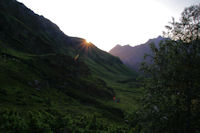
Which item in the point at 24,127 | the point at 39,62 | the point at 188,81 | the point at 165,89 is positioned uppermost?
the point at 188,81

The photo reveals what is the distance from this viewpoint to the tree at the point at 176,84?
17906mm

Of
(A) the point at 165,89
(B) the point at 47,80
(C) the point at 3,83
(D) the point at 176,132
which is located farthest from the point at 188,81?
(B) the point at 47,80

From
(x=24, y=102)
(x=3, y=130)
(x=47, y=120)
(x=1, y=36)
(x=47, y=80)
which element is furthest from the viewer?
(x=1, y=36)

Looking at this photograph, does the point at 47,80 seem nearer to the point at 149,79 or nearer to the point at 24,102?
the point at 24,102

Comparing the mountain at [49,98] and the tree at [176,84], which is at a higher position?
the tree at [176,84]

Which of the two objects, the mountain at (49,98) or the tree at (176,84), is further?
the mountain at (49,98)

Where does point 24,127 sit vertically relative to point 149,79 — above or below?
below

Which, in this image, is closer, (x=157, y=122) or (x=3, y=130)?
(x=3, y=130)

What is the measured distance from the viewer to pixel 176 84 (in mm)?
19078

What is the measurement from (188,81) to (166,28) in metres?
8.35

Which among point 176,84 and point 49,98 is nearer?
point 176,84

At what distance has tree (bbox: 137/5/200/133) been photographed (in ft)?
58.7

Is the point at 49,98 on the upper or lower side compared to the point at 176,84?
lower

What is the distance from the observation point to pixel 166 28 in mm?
21922
